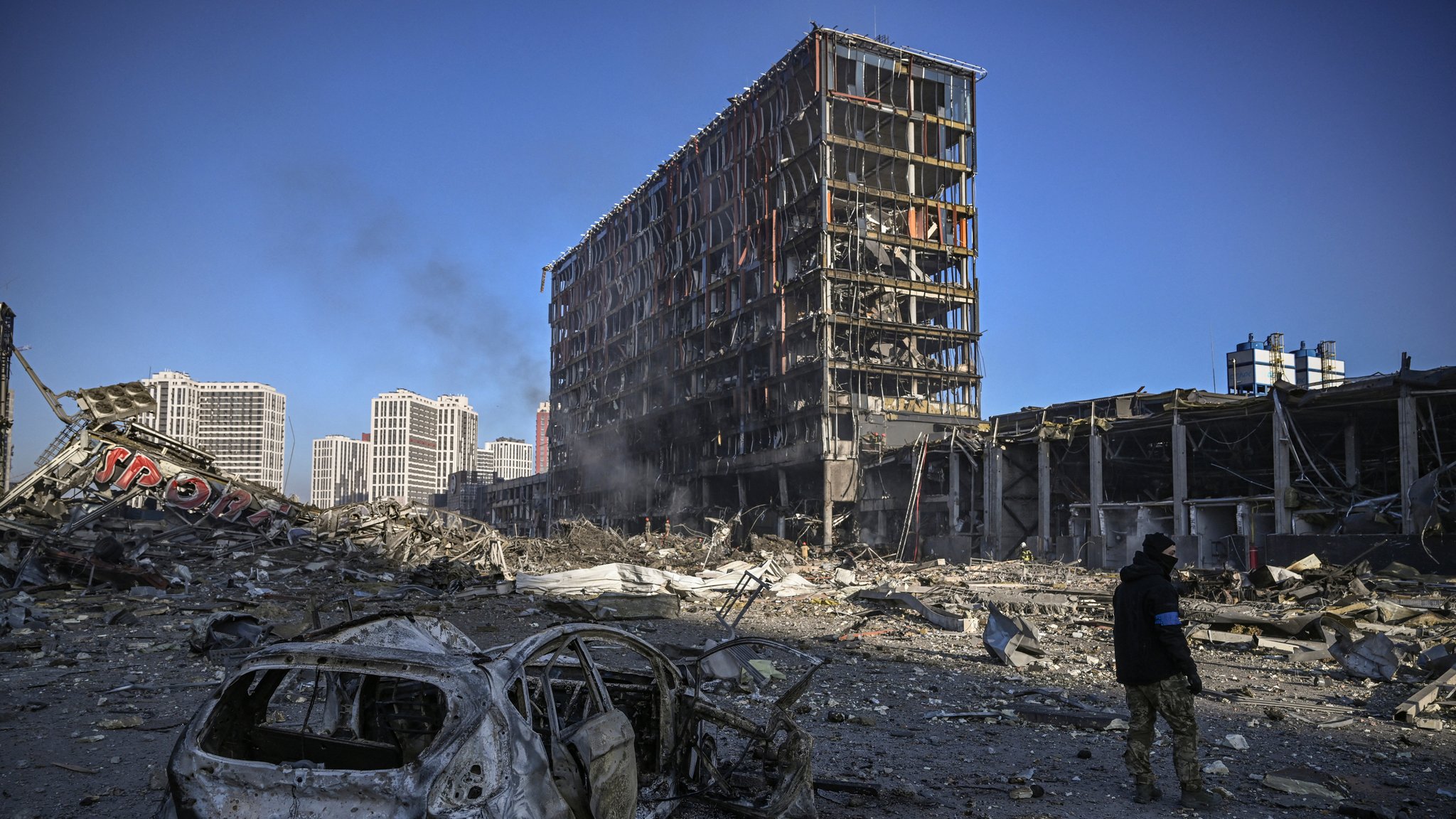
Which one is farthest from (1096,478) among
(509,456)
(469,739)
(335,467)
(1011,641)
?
(509,456)

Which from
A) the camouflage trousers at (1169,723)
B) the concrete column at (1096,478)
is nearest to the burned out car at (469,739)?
the camouflage trousers at (1169,723)

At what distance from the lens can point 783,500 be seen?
4494cm

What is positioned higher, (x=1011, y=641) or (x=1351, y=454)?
(x=1351, y=454)

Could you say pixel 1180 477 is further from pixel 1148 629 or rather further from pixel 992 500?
pixel 1148 629

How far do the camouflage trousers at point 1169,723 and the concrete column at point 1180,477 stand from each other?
68.1 feet

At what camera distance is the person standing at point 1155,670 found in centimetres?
550

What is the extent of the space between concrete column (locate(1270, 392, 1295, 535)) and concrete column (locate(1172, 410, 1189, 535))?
250 cm

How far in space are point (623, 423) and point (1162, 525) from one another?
151ft

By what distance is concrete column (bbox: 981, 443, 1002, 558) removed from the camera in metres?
30.7

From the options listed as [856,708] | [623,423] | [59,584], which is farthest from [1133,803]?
[623,423]

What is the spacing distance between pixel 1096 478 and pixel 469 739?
26436mm

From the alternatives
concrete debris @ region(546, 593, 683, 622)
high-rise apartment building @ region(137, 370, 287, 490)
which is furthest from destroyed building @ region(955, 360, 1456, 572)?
high-rise apartment building @ region(137, 370, 287, 490)

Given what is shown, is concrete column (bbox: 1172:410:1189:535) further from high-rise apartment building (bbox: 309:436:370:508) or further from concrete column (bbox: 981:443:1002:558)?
high-rise apartment building (bbox: 309:436:370:508)

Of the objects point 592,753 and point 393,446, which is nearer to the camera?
point 592,753
